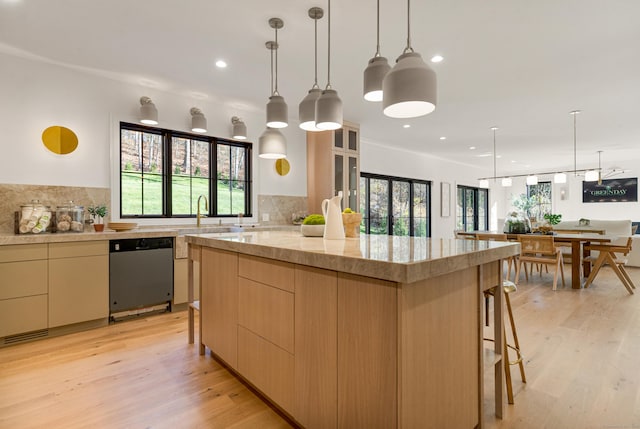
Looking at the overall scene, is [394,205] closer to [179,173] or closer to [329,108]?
[179,173]

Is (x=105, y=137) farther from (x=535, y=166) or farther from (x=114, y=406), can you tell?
(x=535, y=166)

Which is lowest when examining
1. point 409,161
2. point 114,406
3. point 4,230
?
point 114,406

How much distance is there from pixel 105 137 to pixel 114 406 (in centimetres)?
283

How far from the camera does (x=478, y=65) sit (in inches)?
133

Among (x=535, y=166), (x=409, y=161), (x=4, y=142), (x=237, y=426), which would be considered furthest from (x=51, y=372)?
(x=535, y=166)

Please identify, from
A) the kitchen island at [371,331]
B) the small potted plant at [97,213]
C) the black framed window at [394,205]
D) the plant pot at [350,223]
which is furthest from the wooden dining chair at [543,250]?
the small potted plant at [97,213]

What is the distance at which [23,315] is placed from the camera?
→ 110 inches

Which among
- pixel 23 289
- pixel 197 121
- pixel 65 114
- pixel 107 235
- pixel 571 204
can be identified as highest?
pixel 197 121

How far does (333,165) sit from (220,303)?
325cm

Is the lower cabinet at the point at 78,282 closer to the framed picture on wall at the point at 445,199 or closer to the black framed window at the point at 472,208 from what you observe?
Result: the framed picture on wall at the point at 445,199

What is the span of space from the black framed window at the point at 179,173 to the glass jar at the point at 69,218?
19.5 inches

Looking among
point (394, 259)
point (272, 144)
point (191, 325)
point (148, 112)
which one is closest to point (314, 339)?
point (394, 259)

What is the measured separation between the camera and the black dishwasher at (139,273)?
3246 mm

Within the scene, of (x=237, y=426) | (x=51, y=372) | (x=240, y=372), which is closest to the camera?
(x=237, y=426)
